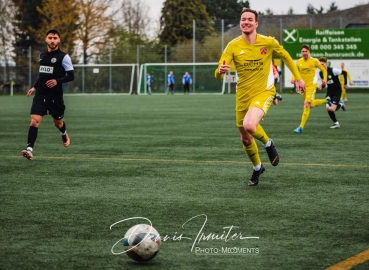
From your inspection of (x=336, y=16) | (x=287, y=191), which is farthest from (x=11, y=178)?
(x=336, y=16)

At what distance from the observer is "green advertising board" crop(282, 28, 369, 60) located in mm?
55938

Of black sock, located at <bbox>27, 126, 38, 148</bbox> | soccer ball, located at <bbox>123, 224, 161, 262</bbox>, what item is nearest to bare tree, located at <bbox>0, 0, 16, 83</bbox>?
black sock, located at <bbox>27, 126, 38, 148</bbox>

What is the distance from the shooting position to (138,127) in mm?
21125

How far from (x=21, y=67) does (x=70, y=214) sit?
201 feet

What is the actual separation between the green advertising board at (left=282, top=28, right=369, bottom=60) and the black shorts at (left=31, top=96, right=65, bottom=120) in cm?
4376

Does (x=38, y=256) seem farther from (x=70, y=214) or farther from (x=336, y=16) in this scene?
(x=336, y=16)

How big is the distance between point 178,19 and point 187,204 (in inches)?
3215

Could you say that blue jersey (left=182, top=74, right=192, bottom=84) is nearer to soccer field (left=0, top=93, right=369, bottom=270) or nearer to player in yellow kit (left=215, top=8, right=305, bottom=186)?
soccer field (left=0, top=93, right=369, bottom=270)

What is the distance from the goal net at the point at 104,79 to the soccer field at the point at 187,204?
4707cm

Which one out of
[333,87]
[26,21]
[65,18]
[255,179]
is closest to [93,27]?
[65,18]

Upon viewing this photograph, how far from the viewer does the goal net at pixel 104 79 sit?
63.1 metres

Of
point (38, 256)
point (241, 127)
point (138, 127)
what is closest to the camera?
point (38, 256)

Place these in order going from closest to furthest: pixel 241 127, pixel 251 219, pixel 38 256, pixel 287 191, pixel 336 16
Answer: pixel 38 256
pixel 251 219
pixel 287 191
pixel 241 127
pixel 336 16

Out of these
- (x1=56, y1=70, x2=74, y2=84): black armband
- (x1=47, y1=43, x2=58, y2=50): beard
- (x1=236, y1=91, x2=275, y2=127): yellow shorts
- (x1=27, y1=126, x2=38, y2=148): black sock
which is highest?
(x1=47, y1=43, x2=58, y2=50): beard
